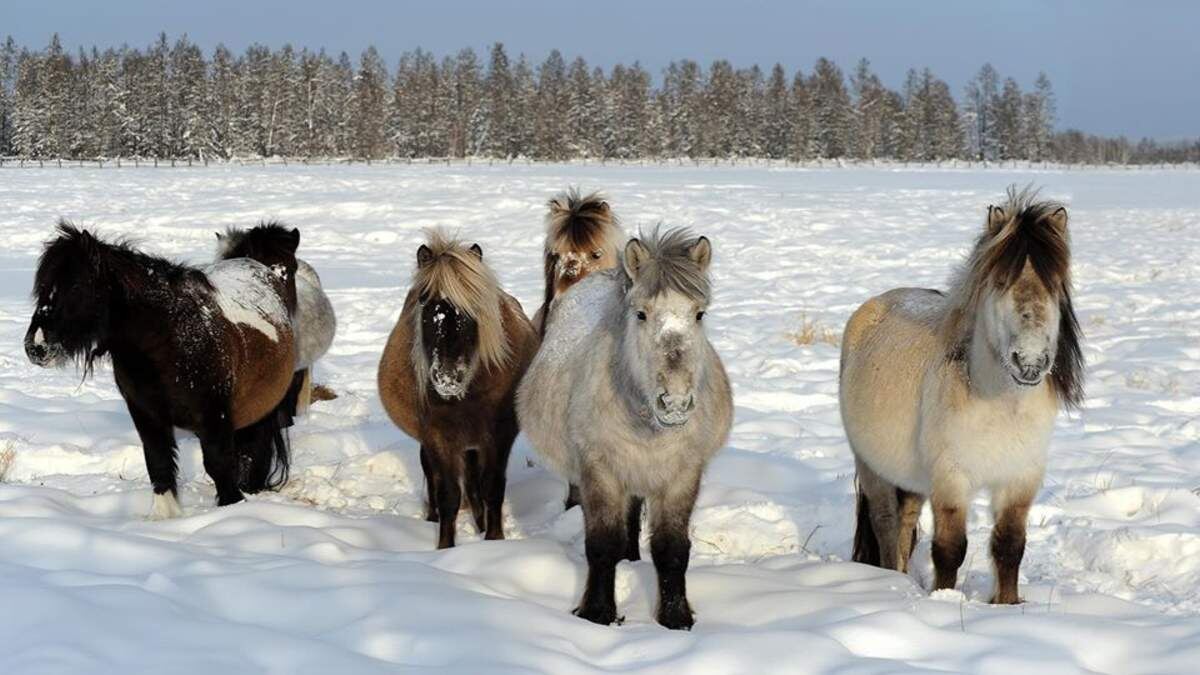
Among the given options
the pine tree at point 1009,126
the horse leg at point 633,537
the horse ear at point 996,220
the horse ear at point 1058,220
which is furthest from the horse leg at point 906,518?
the pine tree at point 1009,126

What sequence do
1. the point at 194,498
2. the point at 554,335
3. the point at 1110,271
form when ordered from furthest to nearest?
the point at 1110,271 → the point at 194,498 → the point at 554,335

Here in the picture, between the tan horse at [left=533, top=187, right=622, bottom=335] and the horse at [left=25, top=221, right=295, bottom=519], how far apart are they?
2.16 meters

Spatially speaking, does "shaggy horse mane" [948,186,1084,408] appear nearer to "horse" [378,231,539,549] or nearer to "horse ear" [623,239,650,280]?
"horse ear" [623,239,650,280]

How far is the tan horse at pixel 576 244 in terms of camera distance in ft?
24.0

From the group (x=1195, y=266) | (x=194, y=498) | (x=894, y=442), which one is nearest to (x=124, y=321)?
(x=194, y=498)

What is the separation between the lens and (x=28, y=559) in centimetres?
406

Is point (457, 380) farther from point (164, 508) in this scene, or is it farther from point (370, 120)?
point (370, 120)

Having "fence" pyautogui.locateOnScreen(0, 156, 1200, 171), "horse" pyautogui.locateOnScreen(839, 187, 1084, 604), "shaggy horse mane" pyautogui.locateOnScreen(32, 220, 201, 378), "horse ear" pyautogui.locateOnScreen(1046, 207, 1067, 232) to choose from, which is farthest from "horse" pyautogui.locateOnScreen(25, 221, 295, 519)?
"fence" pyautogui.locateOnScreen(0, 156, 1200, 171)

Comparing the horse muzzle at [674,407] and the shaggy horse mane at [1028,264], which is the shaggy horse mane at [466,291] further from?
the shaggy horse mane at [1028,264]

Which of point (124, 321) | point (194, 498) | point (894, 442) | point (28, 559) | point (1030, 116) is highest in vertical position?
point (1030, 116)

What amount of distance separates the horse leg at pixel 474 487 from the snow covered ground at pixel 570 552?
134 mm

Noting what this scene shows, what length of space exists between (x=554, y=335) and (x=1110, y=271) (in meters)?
13.7

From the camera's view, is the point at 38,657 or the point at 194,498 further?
the point at 194,498

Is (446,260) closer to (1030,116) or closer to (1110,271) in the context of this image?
(1110,271)
